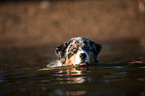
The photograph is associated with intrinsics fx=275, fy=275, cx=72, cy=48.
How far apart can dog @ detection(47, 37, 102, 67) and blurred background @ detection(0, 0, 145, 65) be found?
16628 mm


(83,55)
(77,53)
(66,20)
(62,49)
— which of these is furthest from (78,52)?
(66,20)

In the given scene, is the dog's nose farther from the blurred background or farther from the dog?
the blurred background

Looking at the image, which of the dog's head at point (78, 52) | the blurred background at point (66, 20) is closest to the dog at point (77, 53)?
the dog's head at point (78, 52)

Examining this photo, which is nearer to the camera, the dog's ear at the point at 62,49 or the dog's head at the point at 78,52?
the dog's head at the point at 78,52

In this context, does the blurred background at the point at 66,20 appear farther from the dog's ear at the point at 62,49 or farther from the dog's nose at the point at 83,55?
the dog's nose at the point at 83,55

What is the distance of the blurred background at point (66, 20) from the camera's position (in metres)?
27.6

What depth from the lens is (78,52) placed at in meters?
8.23

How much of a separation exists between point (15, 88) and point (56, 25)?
2447cm

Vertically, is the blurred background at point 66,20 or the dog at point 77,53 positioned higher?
the blurred background at point 66,20

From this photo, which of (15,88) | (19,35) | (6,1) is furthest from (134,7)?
(15,88)

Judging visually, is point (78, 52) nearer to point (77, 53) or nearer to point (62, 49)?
point (77, 53)

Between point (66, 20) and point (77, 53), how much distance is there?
22371 millimetres

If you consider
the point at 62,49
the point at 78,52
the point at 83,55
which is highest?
the point at 62,49

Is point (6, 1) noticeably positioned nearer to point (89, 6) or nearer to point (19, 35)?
point (19, 35)
